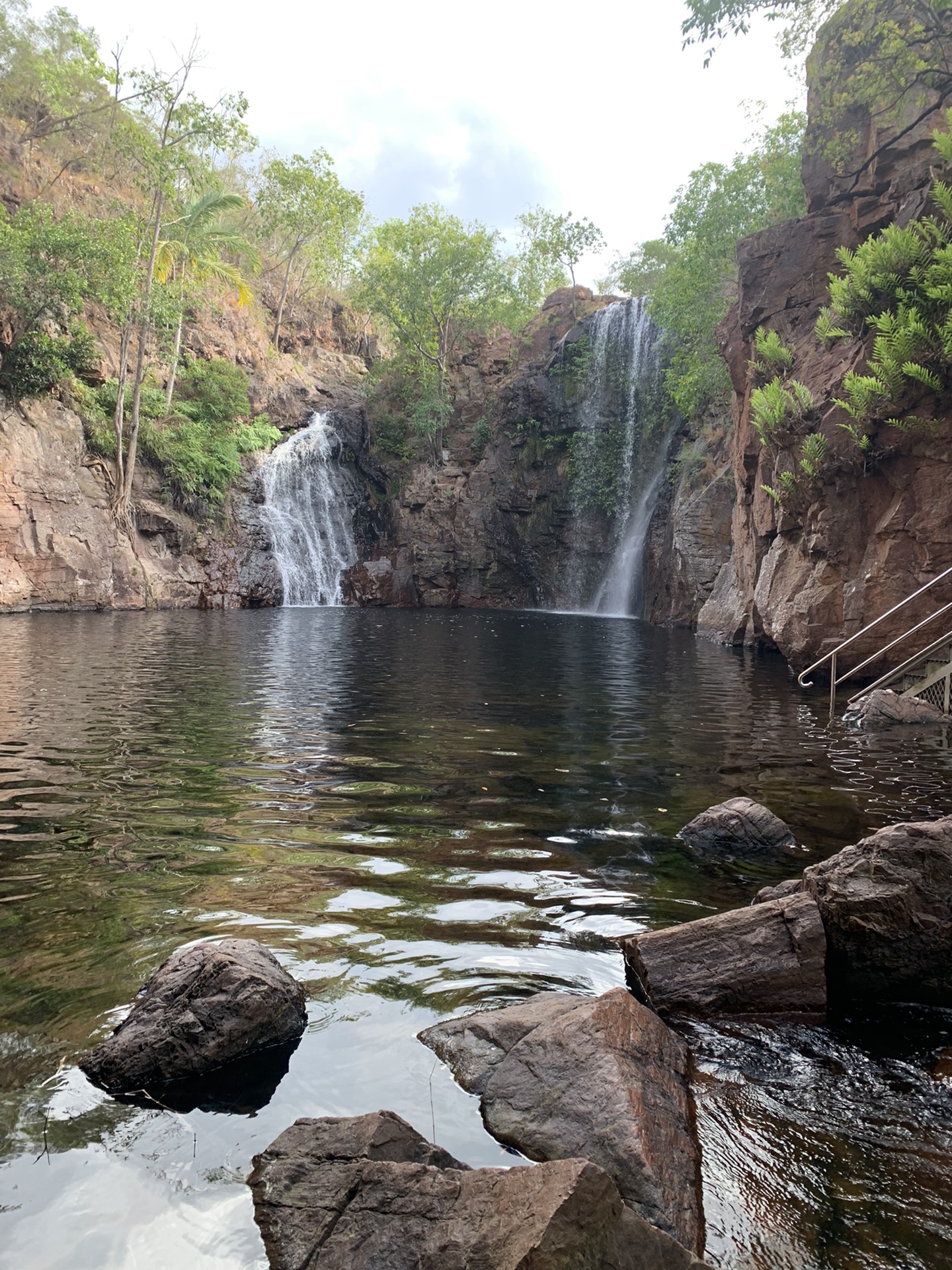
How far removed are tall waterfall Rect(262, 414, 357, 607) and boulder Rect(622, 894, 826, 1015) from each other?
117ft

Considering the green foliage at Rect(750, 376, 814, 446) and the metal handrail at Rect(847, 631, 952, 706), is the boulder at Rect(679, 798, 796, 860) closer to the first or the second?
the metal handrail at Rect(847, 631, 952, 706)

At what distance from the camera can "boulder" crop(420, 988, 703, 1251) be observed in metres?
2.59

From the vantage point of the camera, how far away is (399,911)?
481 cm

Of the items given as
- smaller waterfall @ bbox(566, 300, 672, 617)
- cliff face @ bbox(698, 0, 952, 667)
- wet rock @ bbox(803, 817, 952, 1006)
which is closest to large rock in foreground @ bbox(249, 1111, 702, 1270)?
wet rock @ bbox(803, 817, 952, 1006)

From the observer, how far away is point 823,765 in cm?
888

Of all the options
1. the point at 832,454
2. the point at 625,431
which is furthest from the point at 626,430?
the point at 832,454

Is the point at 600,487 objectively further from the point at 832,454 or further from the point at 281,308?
the point at 281,308

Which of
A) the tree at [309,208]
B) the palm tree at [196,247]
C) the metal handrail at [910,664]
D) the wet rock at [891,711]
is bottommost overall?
the wet rock at [891,711]

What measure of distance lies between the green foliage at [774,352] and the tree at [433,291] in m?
26.1

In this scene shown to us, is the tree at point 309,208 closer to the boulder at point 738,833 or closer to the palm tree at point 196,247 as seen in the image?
the palm tree at point 196,247

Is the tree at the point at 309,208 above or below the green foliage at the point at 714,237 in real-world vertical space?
above

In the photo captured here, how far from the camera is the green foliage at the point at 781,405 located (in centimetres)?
1673

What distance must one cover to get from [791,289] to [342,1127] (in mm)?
21988

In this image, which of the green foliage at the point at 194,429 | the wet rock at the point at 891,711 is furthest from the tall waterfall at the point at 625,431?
the wet rock at the point at 891,711
